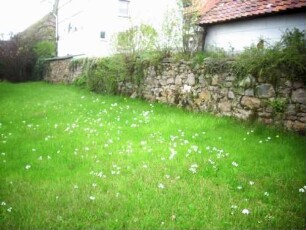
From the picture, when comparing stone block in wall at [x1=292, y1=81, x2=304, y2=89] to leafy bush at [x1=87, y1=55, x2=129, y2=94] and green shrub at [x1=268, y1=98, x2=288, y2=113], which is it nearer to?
green shrub at [x1=268, y1=98, x2=288, y2=113]

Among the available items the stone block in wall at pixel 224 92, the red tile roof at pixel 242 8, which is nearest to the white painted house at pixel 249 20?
the red tile roof at pixel 242 8

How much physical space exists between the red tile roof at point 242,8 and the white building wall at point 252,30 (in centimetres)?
56

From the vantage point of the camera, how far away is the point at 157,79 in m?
12.7

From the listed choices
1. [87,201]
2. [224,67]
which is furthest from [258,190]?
[224,67]

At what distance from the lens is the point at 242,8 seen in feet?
48.7

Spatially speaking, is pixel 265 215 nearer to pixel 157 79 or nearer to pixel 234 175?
pixel 234 175

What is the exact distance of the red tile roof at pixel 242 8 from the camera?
1280 cm

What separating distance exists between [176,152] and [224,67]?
4239mm

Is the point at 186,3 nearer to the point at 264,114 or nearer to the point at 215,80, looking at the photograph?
the point at 215,80

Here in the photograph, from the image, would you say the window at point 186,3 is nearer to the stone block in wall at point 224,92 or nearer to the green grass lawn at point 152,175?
the stone block in wall at point 224,92

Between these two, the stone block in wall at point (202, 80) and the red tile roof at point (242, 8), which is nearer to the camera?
the stone block in wall at point (202, 80)

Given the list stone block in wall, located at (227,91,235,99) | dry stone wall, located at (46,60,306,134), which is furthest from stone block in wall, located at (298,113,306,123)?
stone block in wall, located at (227,91,235,99)

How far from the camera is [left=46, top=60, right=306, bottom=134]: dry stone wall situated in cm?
802

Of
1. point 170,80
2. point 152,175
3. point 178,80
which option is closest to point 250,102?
point 178,80
